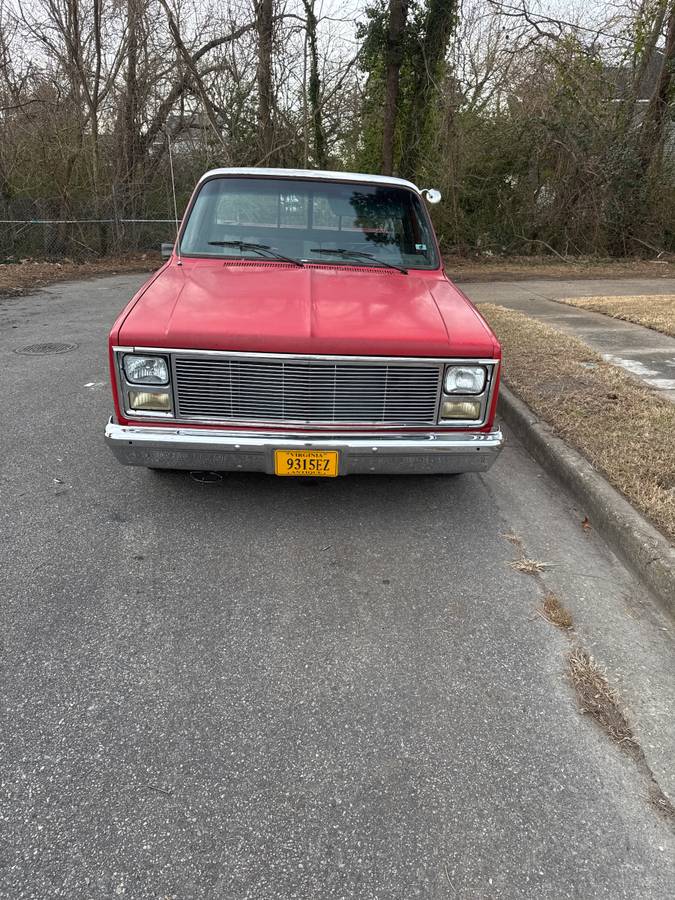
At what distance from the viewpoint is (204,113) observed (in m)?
15.6

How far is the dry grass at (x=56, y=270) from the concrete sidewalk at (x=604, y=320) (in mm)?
7744

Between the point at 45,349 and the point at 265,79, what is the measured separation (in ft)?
36.9

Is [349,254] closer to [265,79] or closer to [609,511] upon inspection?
[609,511]

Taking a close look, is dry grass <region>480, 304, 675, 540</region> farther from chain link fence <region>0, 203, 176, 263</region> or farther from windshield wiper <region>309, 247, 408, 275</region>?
chain link fence <region>0, 203, 176, 263</region>

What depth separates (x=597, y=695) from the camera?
2279 mm

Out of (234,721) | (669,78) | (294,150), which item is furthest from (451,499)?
(669,78)

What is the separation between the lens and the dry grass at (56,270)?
11.6 m

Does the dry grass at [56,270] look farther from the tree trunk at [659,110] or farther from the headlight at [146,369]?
the tree trunk at [659,110]

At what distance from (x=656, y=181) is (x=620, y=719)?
1694 centimetres

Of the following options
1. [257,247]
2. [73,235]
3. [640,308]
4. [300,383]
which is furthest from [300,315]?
[73,235]

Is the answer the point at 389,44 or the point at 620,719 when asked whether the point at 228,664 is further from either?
the point at 389,44

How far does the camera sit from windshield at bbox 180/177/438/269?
4164 mm

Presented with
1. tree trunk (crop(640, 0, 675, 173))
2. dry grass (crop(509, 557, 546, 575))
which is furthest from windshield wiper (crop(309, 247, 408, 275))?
tree trunk (crop(640, 0, 675, 173))

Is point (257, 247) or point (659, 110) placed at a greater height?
point (659, 110)
